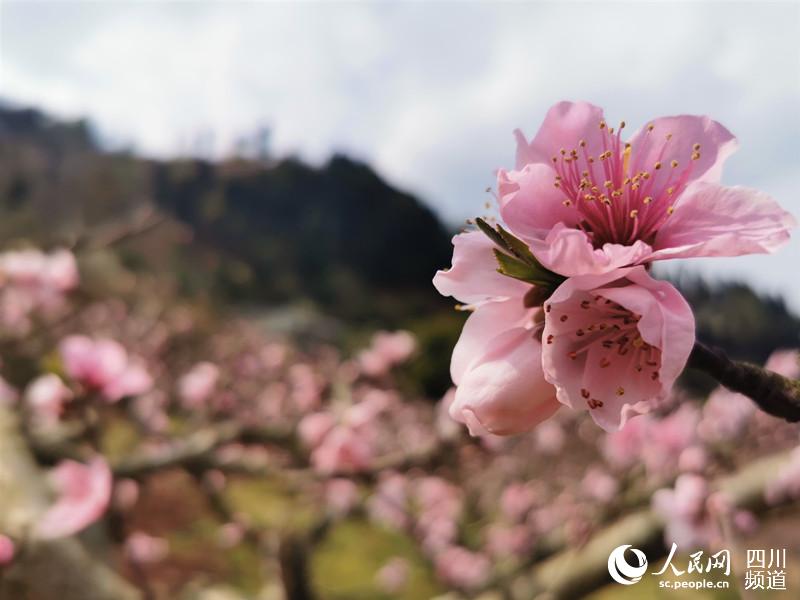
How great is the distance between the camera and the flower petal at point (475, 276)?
36 cm

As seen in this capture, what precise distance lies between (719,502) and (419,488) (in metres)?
3.35

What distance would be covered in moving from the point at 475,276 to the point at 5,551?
123cm

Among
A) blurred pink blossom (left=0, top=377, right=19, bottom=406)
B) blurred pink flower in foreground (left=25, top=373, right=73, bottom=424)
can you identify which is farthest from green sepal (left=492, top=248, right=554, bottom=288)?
blurred pink blossom (left=0, top=377, right=19, bottom=406)

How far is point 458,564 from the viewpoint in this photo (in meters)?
3.16

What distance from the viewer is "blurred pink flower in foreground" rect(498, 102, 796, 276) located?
12.3 inches

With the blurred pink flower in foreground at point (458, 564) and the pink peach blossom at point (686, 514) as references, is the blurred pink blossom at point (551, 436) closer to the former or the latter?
the blurred pink flower in foreground at point (458, 564)

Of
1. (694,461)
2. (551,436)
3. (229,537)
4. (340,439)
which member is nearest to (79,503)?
(340,439)

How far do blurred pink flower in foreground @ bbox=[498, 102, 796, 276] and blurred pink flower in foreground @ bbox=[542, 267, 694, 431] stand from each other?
2 cm

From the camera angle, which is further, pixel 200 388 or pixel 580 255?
pixel 200 388

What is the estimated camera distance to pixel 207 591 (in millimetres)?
1236

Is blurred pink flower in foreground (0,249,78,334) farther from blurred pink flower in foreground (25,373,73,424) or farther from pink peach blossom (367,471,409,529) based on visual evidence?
pink peach blossom (367,471,409,529)

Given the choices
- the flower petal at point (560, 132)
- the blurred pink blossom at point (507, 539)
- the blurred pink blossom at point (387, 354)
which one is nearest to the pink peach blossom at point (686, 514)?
the flower petal at point (560, 132)

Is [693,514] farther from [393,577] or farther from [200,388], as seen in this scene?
[393,577]

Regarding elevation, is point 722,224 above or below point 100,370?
above
